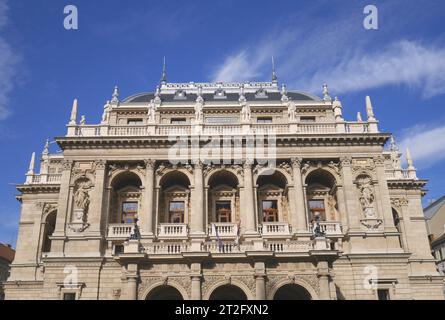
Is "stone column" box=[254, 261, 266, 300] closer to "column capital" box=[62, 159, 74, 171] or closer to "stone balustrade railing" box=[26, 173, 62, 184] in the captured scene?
"column capital" box=[62, 159, 74, 171]

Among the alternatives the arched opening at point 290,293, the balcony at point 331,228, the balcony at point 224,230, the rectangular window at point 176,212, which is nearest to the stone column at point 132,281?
the balcony at point 224,230

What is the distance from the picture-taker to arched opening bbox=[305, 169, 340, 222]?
1425 inches

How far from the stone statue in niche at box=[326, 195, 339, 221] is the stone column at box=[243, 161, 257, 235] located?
21.9 ft

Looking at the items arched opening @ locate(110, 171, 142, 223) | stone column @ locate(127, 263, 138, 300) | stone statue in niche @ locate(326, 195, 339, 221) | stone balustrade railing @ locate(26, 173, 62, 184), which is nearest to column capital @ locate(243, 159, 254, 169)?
stone statue in niche @ locate(326, 195, 339, 221)

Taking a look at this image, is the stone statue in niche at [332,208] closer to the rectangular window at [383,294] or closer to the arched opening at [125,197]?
the rectangular window at [383,294]

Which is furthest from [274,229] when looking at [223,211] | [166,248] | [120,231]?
[120,231]

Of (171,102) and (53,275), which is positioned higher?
(171,102)

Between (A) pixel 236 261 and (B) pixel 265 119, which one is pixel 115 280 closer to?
(A) pixel 236 261

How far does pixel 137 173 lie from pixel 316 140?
14619 mm

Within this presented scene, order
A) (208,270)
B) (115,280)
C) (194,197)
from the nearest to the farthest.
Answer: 1. (208,270)
2. (115,280)
3. (194,197)

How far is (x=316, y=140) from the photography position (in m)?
36.3

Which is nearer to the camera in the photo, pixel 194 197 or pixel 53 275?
pixel 53 275

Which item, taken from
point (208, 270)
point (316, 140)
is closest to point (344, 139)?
point (316, 140)

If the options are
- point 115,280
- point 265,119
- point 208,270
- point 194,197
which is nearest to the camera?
point 208,270
